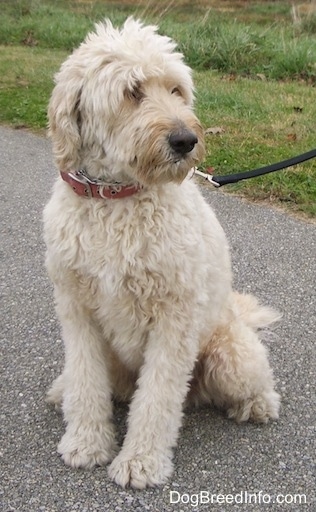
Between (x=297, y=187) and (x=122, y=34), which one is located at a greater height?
(x=122, y=34)

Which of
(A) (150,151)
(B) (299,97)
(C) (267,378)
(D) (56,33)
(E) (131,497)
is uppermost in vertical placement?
(A) (150,151)

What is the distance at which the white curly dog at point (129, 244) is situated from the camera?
105 inches

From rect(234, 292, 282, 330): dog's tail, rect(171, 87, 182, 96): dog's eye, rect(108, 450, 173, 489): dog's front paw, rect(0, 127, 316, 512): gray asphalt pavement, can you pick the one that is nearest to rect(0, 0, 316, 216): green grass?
rect(0, 127, 316, 512): gray asphalt pavement

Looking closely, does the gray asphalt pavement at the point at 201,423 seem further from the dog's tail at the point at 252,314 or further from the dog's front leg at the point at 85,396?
the dog's tail at the point at 252,314

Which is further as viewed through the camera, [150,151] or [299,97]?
[299,97]

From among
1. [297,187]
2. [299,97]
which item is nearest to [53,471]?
[297,187]

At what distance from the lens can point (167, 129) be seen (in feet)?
8.58

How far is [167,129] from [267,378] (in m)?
1.35

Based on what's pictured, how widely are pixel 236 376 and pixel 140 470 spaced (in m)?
Answer: 0.63

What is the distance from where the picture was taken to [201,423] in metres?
3.27

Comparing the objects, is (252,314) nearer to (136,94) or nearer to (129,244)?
(129,244)

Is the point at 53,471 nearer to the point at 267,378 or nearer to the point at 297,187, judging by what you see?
the point at 267,378

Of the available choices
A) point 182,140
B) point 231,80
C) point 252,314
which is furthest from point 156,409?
point 231,80

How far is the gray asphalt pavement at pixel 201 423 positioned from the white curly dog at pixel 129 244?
0.40 ft
